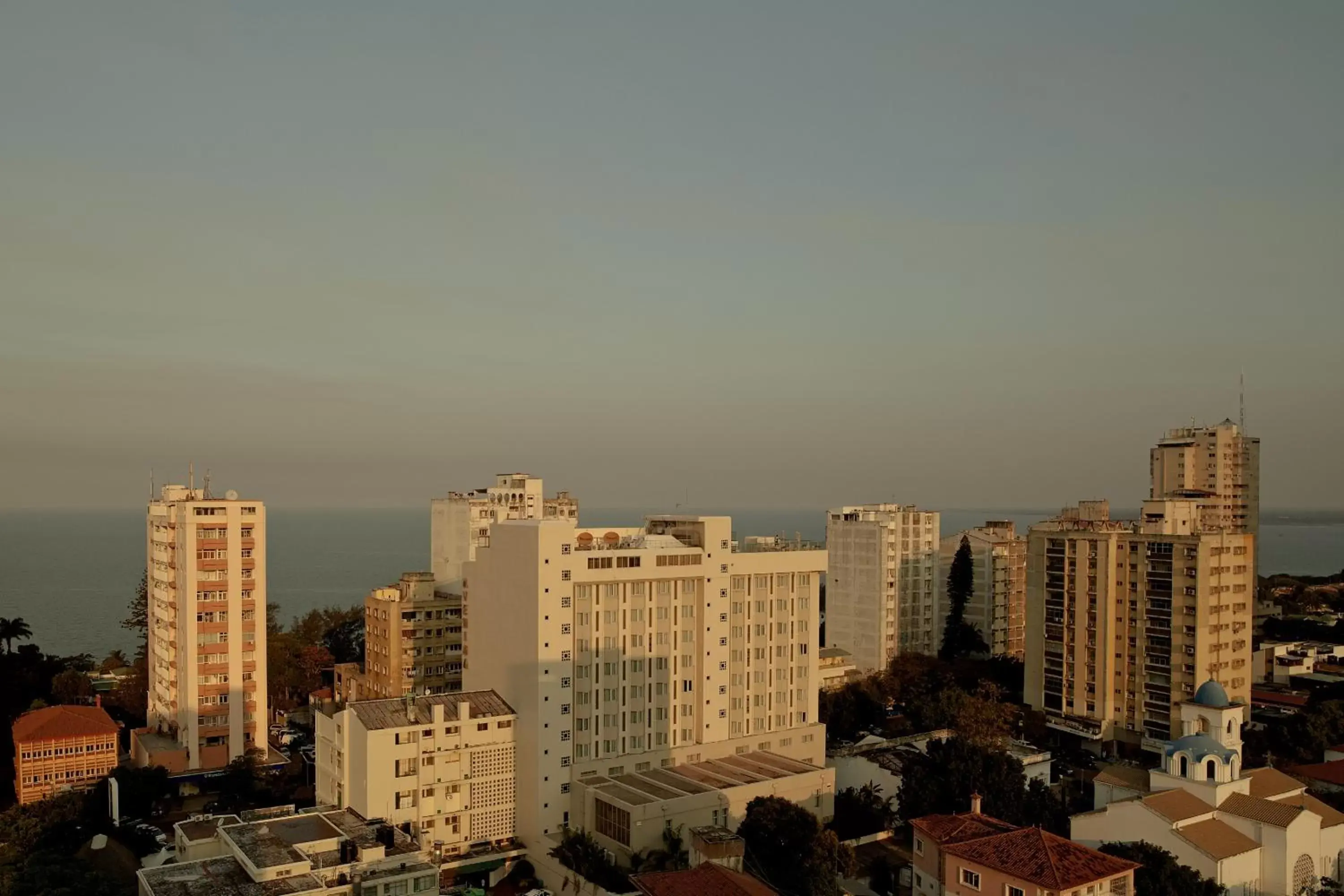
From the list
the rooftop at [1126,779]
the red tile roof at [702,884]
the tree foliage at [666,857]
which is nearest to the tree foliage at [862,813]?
the tree foliage at [666,857]

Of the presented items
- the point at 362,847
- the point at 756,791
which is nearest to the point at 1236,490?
the point at 756,791

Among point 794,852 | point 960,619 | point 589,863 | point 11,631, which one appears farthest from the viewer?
point 960,619

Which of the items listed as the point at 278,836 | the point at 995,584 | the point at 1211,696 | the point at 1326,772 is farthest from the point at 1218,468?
the point at 278,836

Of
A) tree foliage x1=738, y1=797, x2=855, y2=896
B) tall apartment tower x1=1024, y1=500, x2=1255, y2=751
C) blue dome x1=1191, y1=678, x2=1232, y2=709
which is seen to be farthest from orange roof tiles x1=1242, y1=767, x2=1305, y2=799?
tall apartment tower x1=1024, y1=500, x2=1255, y2=751

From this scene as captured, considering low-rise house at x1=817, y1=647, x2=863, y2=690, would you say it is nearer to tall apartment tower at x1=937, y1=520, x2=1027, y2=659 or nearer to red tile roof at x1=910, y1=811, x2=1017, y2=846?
tall apartment tower at x1=937, y1=520, x2=1027, y2=659

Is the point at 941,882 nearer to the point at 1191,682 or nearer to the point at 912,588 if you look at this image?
the point at 1191,682

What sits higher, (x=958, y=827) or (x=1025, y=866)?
(x=1025, y=866)

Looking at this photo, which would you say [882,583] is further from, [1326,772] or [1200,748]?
[1200,748]
